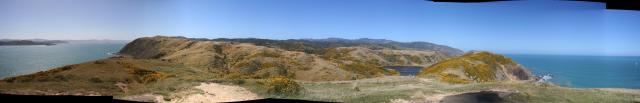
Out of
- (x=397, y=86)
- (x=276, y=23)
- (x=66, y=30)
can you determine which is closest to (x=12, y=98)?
(x=66, y=30)

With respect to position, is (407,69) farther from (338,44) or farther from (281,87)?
(281,87)

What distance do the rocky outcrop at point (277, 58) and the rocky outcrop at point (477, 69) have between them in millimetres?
680

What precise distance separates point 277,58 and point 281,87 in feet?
17.4

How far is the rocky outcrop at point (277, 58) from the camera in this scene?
2306cm

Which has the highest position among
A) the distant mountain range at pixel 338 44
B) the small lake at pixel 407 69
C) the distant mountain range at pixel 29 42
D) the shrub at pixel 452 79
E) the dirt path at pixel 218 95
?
the distant mountain range at pixel 29 42

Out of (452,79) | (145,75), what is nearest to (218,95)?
(145,75)

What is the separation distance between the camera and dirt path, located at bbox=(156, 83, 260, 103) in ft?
58.9

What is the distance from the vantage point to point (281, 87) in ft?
67.3

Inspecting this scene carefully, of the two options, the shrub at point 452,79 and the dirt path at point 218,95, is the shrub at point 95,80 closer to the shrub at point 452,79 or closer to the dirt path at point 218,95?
the dirt path at point 218,95

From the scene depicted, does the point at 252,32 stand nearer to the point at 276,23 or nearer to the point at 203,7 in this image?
the point at 276,23

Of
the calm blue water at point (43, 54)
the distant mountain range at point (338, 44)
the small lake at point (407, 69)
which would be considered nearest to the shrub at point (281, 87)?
the distant mountain range at point (338, 44)

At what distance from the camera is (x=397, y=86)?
19.6 metres

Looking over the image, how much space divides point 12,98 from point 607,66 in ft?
117

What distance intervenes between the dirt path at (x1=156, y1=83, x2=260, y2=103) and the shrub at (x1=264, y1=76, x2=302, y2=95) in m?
1.02
